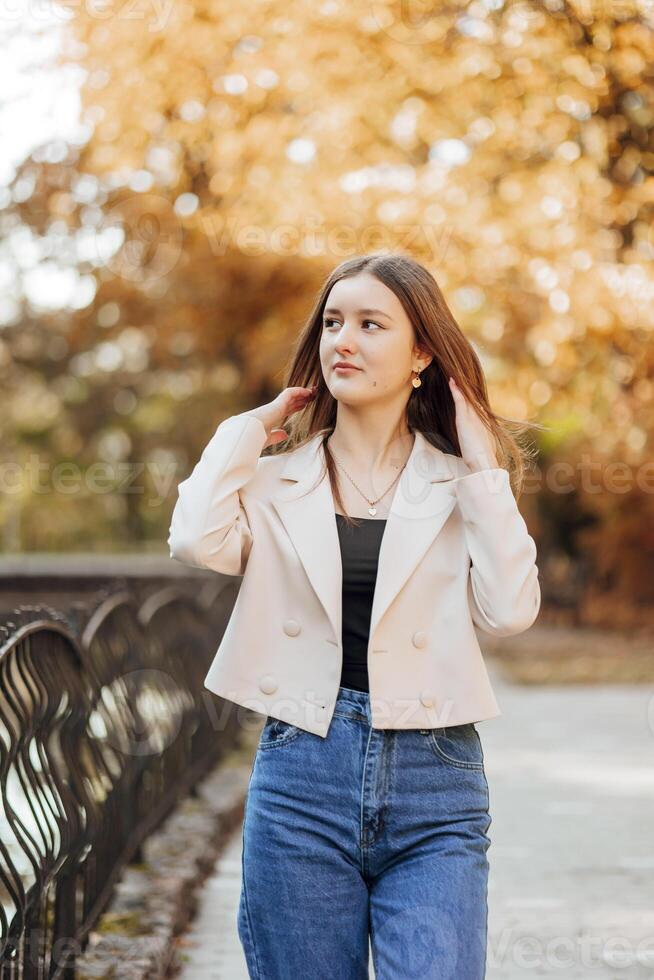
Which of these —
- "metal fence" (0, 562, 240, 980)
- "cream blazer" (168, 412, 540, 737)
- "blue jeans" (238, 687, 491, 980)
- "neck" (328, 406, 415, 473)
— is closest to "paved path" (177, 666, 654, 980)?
"metal fence" (0, 562, 240, 980)

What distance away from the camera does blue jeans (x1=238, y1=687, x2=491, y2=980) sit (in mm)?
2629

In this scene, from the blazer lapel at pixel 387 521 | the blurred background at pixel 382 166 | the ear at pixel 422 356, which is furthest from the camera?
the blurred background at pixel 382 166

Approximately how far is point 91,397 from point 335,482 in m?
35.5

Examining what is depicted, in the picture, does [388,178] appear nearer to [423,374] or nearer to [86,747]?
[86,747]

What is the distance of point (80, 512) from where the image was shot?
5422cm

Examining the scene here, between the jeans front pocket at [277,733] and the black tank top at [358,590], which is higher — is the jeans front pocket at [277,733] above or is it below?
below

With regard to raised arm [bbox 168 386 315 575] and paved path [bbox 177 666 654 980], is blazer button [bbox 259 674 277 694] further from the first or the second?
paved path [bbox 177 666 654 980]

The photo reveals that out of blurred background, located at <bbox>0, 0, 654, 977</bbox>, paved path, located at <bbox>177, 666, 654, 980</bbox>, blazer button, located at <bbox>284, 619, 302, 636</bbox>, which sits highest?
blurred background, located at <bbox>0, 0, 654, 977</bbox>

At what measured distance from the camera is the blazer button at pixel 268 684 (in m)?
2.77

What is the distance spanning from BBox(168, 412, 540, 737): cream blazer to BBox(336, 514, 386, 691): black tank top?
0.04 m

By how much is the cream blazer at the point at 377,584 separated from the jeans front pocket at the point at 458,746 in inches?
1.4

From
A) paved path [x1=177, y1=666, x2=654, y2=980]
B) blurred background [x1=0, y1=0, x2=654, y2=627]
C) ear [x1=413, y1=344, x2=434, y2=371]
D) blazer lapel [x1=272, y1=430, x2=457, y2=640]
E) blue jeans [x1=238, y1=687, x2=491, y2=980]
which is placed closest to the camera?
blue jeans [x1=238, y1=687, x2=491, y2=980]

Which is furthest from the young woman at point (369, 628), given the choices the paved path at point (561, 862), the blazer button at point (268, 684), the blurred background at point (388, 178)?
the blurred background at point (388, 178)

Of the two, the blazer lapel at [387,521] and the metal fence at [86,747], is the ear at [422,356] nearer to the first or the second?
the blazer lapel at [387,521]
